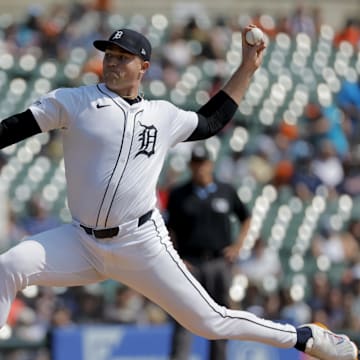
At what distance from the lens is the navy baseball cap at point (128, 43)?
613cm

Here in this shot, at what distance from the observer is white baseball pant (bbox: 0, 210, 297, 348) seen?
6152 millimetres

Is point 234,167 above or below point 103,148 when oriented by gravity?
below

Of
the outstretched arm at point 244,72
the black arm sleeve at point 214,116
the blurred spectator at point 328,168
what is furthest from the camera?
the blurred spectator at point 328,168

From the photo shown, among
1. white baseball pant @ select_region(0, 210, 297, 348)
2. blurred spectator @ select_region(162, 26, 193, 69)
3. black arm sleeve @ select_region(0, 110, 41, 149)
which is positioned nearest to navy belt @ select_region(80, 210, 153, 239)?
white baseball pant @ select_region(0, 210, 297, 348)

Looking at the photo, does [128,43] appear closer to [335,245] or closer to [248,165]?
[335,245]

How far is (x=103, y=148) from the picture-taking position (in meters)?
6.15

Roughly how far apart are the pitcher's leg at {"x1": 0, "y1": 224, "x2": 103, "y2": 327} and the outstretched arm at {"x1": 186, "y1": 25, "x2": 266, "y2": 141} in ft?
2.96

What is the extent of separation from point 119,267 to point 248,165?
8965 mm

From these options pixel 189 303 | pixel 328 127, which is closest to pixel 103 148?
pixel 189 303

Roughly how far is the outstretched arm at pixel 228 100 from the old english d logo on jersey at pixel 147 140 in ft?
0.97

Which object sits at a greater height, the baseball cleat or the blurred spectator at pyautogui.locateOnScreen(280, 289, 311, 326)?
the baseball cleat

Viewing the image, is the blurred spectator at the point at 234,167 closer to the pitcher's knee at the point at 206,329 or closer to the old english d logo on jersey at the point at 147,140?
the pitcher's knee at the point at 206,329

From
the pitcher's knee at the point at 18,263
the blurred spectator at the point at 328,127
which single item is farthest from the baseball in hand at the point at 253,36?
the blurred spectator at the point at 328,127

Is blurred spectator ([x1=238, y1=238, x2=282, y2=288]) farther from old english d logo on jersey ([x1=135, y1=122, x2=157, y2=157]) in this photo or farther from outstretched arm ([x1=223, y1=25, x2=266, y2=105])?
old english d logo on jersey ([x1=135, y1=122, x2=157, y2=157])
